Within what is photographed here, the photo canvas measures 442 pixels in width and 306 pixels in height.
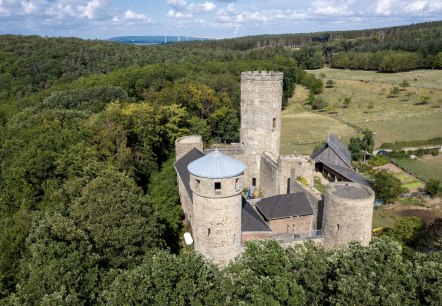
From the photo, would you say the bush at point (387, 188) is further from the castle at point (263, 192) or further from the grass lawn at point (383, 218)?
the castle at point (263, 192)

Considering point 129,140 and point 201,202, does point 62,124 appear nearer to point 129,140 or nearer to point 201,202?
point 129,140


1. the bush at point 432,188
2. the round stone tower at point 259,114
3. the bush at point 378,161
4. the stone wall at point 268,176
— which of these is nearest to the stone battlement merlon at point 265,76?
the round stone tower at point 259,114

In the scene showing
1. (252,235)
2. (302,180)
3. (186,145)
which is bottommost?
(252,235)

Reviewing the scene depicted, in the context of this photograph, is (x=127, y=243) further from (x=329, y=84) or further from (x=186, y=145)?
(x=329, y=84)

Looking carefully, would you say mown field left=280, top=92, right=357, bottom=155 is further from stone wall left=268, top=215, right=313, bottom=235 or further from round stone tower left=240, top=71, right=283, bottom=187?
stone wall left=268, top=215, right=313, bottom=235

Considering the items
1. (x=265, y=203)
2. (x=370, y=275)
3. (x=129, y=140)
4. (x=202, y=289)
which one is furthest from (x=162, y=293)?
(x=129, y=140)

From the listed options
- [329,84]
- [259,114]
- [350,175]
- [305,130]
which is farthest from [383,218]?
[329,84]
